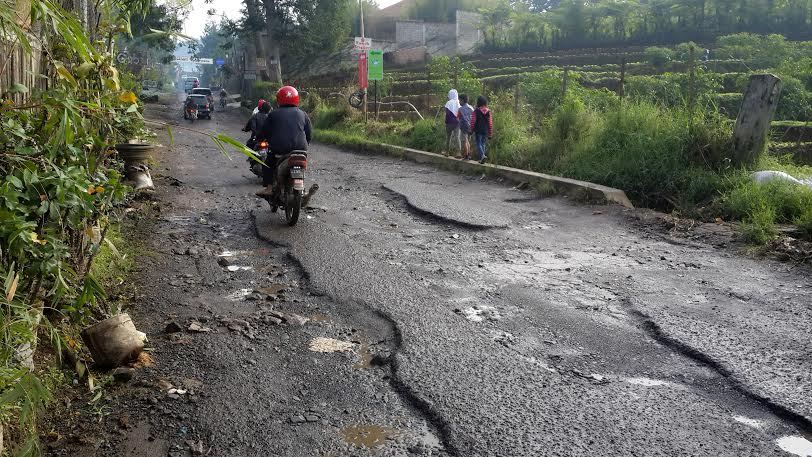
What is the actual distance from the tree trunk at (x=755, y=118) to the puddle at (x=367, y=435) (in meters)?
7.18

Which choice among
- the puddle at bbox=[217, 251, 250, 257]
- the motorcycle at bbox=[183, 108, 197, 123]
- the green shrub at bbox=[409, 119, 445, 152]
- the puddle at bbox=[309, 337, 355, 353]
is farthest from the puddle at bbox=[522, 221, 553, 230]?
the motorcycle at bbox=[183, 108, 197, 123]

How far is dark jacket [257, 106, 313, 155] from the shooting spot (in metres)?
7.91

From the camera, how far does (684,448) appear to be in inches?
115

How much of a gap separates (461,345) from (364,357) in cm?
58

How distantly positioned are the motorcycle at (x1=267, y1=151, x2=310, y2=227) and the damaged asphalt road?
318 mm

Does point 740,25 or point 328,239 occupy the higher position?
point 740,25

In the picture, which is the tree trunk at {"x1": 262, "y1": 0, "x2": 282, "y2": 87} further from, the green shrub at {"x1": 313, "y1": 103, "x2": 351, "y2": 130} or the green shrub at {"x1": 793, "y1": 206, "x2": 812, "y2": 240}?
the green shrub at {"x1": 793, "y1": 206, "x2": 812, "y2": 240}

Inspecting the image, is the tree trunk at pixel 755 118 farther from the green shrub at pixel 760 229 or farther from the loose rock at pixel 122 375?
the loose rock at pixel 122 375

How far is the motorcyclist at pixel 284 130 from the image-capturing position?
792 cm

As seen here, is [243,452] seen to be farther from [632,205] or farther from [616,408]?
[632,205]

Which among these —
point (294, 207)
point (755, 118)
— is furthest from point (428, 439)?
point (755, 118)

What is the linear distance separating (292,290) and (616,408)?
2704 mm

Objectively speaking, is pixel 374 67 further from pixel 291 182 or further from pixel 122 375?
pixel 122 375

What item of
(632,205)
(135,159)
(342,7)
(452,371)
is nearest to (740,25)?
(342,7)
